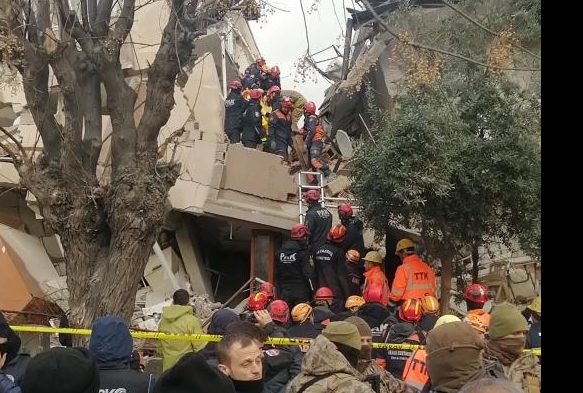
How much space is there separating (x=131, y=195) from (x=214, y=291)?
7.06m

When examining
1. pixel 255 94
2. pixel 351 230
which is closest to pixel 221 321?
pixel 351 230

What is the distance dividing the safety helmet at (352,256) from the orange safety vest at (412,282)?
1.35 meters

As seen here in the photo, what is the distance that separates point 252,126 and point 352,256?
5.77m

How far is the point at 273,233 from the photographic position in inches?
482

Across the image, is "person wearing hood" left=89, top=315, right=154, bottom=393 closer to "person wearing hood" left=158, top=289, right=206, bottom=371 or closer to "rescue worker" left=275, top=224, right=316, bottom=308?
"person wearing hood" left=158, top=289, right=206, bottom=371

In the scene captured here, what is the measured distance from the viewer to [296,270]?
10516 millimetres

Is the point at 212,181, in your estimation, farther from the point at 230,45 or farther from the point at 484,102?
the point at 230,45

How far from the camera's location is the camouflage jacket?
3182 millimetres

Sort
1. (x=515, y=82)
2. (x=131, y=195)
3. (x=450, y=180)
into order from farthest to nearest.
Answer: (x=515, y=82), (x=450, y=180), (x=131, y=195)

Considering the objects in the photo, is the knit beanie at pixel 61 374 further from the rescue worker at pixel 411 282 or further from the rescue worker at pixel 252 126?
the rescue worker at pixel 252 126

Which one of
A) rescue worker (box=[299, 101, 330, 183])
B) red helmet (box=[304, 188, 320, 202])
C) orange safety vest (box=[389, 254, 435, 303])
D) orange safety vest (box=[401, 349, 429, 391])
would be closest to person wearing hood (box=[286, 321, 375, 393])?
orange safety vest (box=[401, 349, 429, 391])

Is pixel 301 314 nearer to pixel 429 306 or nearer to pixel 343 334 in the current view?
pixel 429 306

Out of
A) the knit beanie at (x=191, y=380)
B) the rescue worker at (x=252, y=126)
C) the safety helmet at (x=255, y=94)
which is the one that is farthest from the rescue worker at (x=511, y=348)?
the safety helmet at (x=255, y=94)
